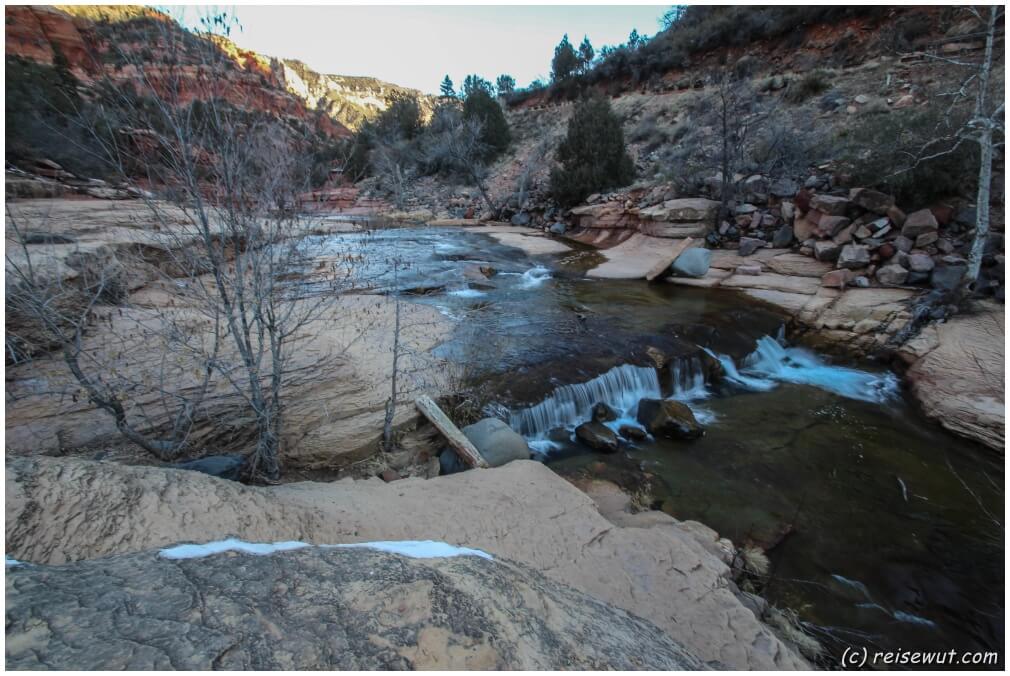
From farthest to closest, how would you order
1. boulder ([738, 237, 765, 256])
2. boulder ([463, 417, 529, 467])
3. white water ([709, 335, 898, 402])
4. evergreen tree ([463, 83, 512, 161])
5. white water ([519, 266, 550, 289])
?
evergreen tree ([463, 83, 512, 161]), boulder ([738, 237, 765, 256]), white water ([519, 266, 550, 289]), white water ([709, 335, 898, 402]), boulder ([463, 417, 529, 467])

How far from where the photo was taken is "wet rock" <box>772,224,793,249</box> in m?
10.1

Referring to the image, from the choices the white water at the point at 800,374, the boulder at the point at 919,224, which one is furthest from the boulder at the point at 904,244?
the white water at the point at 800,374

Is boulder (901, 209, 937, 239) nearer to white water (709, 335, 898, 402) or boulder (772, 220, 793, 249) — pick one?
boulder (772, 220, 793, 249)

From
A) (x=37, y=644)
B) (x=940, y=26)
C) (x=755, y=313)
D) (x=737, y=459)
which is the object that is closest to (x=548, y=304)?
(x=755, y=313)

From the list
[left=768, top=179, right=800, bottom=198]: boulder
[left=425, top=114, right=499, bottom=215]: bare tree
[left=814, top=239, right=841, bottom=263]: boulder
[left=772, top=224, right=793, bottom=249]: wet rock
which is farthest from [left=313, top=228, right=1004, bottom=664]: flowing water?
[left=425, top=114, right=499, bottom=215]: bare tree

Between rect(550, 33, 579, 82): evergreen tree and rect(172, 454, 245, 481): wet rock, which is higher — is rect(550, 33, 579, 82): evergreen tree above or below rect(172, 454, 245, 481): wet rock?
above

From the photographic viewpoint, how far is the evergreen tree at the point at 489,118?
2491 cm

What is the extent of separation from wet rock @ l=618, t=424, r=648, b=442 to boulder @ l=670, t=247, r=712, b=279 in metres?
6.01

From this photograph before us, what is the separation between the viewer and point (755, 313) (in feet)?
25.5

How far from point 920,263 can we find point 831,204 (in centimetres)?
240

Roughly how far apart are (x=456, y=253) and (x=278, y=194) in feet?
31.0

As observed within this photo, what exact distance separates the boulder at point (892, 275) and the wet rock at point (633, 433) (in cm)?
629

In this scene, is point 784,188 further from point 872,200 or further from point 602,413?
point 602,413

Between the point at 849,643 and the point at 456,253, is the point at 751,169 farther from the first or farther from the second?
the point at 849,643
